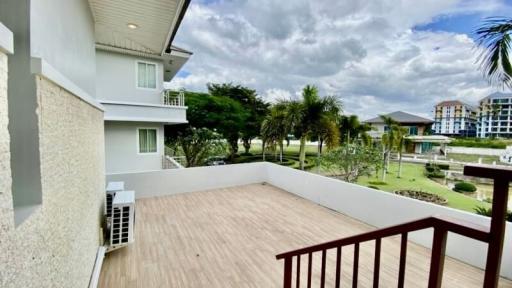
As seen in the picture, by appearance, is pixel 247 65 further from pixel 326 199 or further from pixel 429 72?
pixel 326 199

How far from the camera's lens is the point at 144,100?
807 cm

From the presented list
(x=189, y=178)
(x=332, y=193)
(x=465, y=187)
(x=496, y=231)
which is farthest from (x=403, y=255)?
(x=465, y=187)

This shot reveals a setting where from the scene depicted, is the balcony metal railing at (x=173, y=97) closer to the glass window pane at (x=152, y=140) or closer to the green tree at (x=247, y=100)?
the glass window pane at (x=152, y=140)

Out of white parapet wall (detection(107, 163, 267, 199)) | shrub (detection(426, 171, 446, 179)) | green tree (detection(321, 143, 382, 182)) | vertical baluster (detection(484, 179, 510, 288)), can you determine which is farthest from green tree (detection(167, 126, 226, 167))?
shrub (detection(426, 171, 446, 179))

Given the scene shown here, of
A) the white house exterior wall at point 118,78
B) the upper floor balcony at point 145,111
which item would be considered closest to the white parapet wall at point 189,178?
the upper floor balcony at point 145,111

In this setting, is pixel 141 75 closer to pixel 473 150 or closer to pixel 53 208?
pixel 53 208

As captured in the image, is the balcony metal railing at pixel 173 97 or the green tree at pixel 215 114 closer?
the balcony metal railing at pixel 173 97

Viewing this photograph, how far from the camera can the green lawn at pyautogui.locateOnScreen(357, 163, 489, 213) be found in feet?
27.5

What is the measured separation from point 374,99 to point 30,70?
19072 mm

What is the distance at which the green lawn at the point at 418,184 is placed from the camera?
8395mm

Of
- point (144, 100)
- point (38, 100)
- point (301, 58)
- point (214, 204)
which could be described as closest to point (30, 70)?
point (38, 100)

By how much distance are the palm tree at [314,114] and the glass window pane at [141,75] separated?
209 inches

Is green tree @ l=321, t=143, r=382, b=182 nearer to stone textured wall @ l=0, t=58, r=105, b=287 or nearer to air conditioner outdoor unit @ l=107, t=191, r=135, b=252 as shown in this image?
air conditioner outdoor unit @ l=107, t=191, r=135, b=252

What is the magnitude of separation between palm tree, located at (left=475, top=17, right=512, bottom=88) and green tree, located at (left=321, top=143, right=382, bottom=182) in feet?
17.0
